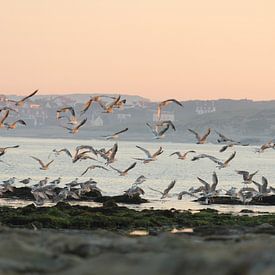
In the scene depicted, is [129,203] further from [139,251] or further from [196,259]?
[196,259]

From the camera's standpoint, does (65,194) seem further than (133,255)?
Yes

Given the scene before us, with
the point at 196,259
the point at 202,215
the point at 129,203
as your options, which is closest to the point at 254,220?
the point at 202,215

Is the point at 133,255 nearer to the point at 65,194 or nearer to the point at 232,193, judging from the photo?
the point at 65,194

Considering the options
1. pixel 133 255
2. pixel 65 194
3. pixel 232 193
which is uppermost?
pixel 133 255

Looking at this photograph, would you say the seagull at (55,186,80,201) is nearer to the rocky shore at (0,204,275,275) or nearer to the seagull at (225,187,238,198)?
the seagull at (225,187,238,198)

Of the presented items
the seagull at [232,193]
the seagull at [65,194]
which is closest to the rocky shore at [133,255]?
the seagull at [65,194]

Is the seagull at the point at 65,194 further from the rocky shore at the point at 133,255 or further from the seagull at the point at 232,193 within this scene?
the rocky shore at the point at 133,255

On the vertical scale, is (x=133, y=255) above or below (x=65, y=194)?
above

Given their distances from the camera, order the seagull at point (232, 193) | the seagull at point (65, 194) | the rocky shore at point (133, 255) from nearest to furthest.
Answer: the rocky shore at point (133, 255) → the seagull at point (65, 194) → the seagull at point (232, 193)

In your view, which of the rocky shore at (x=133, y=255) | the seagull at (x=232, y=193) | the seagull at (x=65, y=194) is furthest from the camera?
the seagull at (x=232, y=193)

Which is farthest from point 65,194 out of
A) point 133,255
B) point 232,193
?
point 133,255

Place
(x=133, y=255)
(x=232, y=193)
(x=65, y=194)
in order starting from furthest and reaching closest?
(x=232, y=193) < (x=65, y=194) < (x=133, y=255)

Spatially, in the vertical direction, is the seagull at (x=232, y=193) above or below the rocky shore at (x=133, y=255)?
below

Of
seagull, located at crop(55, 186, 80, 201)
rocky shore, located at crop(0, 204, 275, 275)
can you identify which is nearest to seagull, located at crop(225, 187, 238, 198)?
seagull, located at crop(55, 186, 80, 201)
